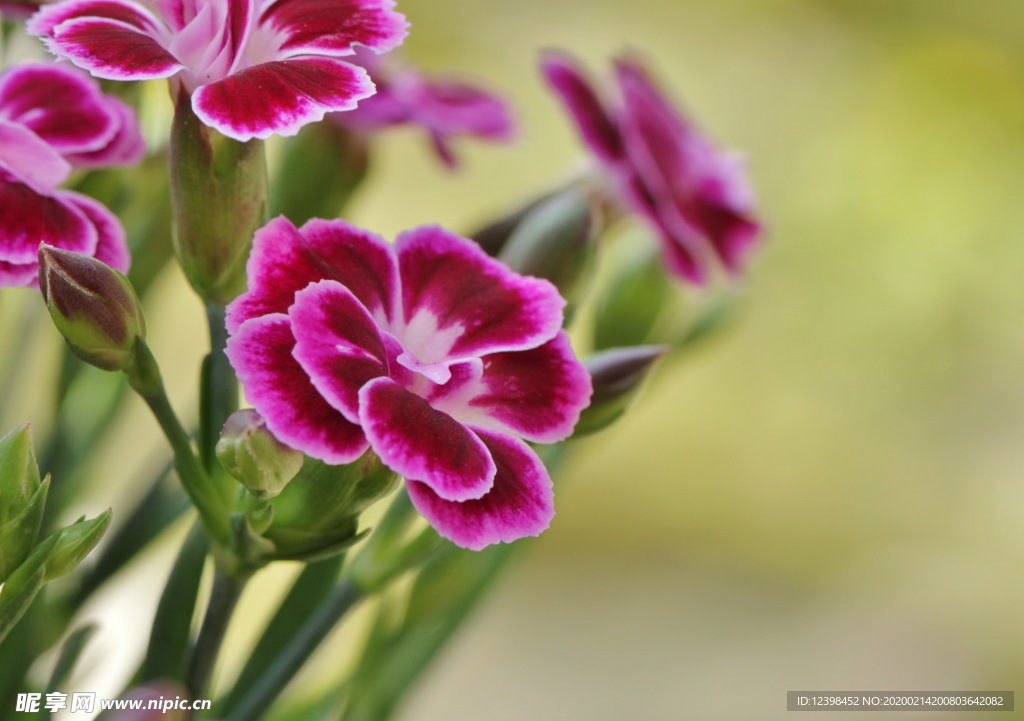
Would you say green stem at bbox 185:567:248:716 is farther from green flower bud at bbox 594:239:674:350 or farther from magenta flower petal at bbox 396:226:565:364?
green flower bud at bbox 594:239:674:350

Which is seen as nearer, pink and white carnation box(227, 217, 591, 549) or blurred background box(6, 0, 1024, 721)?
pink and white carnation box(227, 217, 591, 549)

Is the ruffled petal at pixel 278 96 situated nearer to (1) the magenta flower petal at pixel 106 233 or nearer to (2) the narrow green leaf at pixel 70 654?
(1) the magenta flower petal at pixel 106 233

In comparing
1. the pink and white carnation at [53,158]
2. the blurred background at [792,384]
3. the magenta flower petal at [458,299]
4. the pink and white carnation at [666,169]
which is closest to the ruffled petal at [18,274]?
the pink and white carnation at [53,158]

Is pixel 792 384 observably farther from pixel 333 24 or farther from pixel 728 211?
pixel 333 24

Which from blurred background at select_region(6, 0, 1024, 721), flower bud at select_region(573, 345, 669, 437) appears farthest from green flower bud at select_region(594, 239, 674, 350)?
blurred background at select_region(6, 0, 1024, 721)

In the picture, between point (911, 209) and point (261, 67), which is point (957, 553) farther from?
point (261, 67)

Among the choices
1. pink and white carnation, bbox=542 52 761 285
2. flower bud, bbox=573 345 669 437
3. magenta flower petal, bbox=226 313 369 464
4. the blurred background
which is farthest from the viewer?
the blurred background
